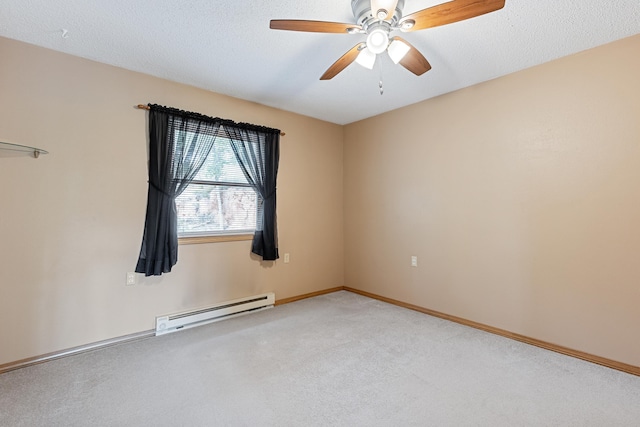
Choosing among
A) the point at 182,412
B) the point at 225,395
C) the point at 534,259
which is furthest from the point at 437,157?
the point at 182,412

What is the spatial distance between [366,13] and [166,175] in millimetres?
2243

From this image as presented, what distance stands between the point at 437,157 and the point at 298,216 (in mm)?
1882

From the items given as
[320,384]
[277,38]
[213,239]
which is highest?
[277,38]

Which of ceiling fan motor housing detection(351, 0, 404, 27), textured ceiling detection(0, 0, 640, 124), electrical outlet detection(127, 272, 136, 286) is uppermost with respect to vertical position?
textured ceiling detection(0, 0, 640, 124)

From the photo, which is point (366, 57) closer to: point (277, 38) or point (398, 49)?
point (398, 49)

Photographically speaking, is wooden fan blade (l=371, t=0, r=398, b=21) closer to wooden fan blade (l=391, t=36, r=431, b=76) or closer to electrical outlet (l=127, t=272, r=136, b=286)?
wooden fan blade (l=391, t=36, r=431, b=76)

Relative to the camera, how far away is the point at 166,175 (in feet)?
A: 9.35

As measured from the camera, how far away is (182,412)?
5.63 ft

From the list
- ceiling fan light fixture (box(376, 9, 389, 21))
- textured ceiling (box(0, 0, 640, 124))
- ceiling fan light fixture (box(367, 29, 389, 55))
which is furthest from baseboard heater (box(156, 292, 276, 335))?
ceiling fan light fixture (box(376, 9, 389, 21))

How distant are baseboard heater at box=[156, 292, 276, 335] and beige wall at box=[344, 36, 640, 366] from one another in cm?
160

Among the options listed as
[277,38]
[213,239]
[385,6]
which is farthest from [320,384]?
[277,38]

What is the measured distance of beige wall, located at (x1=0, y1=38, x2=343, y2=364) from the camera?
2.25m

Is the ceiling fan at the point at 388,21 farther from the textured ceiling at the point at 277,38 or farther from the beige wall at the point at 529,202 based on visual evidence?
the beige wall at the point at 529,202

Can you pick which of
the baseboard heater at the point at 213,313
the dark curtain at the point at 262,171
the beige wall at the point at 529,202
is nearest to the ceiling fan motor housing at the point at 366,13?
the beige wall at the point at 529,202
